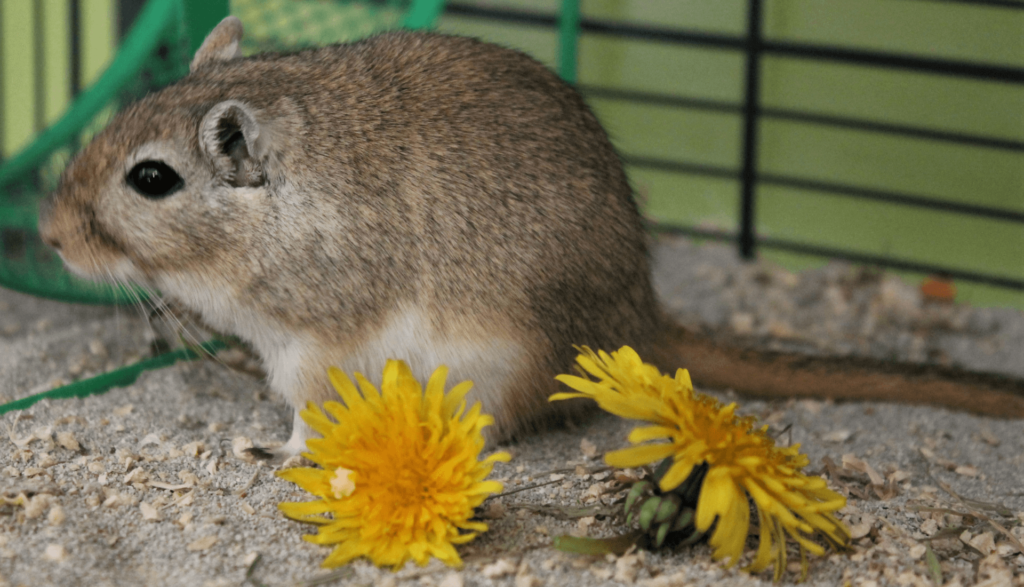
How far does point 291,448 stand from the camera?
288cm

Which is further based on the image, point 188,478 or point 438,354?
point 438,354

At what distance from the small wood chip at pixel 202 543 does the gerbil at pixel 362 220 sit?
508mm

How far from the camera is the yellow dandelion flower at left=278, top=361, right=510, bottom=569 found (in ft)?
7.34

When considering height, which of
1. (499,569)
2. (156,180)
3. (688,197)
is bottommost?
(499,569)

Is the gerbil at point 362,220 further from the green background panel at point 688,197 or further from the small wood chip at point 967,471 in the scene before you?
the green background panel at point 688,197

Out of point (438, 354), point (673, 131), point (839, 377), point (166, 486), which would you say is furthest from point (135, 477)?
point (673, 131)

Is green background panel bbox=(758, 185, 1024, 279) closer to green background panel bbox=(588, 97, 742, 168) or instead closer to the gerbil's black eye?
green background panel bbox=(588, 97, 742, 168)

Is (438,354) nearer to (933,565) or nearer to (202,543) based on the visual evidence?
(202,543)

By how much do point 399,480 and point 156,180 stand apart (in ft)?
3.58

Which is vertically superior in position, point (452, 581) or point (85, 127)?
point (85, 127)

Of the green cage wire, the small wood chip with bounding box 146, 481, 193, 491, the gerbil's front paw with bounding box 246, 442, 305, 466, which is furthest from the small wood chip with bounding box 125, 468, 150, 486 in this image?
the green cage wire

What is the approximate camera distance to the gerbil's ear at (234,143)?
2.68 metres

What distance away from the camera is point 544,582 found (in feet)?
7.36

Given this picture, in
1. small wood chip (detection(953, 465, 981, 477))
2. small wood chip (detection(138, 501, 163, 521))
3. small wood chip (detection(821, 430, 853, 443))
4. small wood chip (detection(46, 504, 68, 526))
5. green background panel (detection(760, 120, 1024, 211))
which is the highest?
green background panel (detection(760, 120, 1024, 211))
